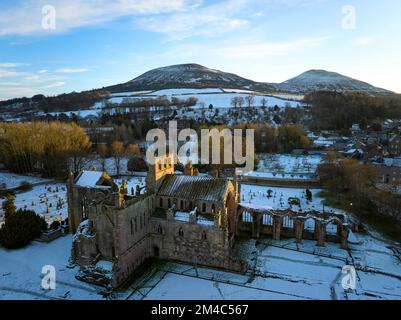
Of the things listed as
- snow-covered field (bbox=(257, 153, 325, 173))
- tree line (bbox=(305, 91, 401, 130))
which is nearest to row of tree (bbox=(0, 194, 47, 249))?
snow-covered field (bbox=(257, 153, 325, 173))

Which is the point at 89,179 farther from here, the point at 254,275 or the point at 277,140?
the point at 277,140

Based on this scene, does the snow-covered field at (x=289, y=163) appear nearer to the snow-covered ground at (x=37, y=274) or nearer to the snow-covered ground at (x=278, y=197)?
the snow-covered ground at (x=278, y=197)

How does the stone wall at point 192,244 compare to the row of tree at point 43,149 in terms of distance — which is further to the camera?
the row of tree at point 43,149

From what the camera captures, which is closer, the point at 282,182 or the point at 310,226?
the point at 310,226

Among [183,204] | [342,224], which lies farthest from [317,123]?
[183,204]

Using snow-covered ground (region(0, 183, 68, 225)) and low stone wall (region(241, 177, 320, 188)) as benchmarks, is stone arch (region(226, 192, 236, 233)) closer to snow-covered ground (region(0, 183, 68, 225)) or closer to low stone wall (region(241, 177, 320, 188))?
snow-covered ground (region(0, 183, 68, 225))

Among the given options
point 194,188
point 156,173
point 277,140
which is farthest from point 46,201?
point 277,140

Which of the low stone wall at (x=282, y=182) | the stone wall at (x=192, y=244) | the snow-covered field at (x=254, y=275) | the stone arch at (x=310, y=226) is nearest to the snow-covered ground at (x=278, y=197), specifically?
the low stone wall at (x=282, y=182)

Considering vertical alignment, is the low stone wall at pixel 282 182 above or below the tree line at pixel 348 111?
below
